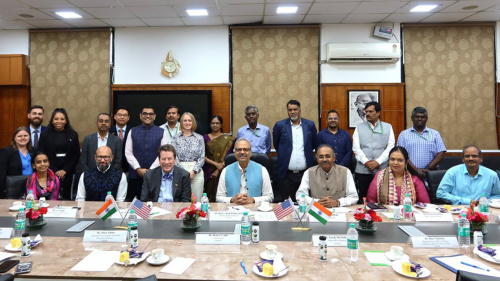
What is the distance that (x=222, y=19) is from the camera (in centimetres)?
602

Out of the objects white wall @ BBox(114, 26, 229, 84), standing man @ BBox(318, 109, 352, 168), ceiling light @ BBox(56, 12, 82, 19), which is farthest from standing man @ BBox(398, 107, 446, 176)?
ceiling light @ BBox(56, 12, 82, 19)

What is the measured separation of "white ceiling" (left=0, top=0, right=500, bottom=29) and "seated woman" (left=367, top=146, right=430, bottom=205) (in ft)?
9.84

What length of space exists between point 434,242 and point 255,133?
3.11 meters

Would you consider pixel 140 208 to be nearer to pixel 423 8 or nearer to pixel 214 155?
pixel 214 155

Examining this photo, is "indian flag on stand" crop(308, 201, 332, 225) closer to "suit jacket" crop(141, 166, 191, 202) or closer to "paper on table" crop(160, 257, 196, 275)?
"paper on table" crop(160, 257, 196, 275)

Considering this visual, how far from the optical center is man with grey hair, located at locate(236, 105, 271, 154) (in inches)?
189

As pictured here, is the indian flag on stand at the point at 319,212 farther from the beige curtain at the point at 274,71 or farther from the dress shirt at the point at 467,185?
the beige curtain at the point at 274,71

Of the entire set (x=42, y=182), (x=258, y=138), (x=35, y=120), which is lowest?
(x=42, y=182)

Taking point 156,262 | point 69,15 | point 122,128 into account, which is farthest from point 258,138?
point 69,15

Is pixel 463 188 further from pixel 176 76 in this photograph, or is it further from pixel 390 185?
pixel 176 76

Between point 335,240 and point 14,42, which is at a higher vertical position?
point 14,42

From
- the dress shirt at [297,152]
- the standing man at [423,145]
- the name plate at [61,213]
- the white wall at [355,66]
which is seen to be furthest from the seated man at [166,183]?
the white wall at [355,66]

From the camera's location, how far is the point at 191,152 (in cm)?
417

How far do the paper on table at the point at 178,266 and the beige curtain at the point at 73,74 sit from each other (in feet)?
18.1
